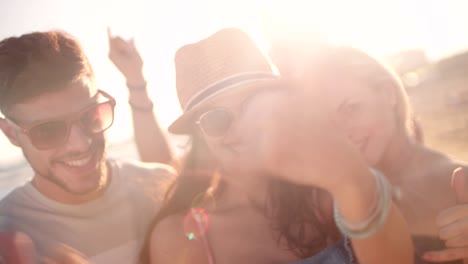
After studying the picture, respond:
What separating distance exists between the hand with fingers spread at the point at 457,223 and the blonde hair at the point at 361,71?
87cm

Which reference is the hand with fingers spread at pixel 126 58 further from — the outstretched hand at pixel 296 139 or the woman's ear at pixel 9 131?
the outstretched hand at pixel 296 139

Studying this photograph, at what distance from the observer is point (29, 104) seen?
8.46 ft

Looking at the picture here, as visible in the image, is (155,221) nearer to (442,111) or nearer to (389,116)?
(389,116)

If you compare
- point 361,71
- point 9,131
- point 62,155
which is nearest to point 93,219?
point 62,155

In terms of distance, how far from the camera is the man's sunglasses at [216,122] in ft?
5.16

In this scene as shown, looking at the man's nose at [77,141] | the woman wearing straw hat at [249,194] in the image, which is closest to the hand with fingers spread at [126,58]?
the man's nose at [77,141]

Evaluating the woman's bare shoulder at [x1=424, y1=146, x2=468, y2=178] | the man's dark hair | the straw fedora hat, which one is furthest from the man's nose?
the woman's bare shoulder at [x1=424, y1=146, x2=468, y2=178]

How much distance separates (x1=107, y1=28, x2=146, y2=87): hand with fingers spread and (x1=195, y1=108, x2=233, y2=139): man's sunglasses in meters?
1.95

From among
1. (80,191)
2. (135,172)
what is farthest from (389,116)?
(80,191)

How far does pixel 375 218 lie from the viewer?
98 cm

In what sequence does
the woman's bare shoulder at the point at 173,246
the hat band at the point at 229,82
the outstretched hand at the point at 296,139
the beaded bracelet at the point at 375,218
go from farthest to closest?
the woman's bare shoulder at the point at 173,246
the hat band at the point at 229,82
the beaded bracelet at the point at 375,218
the outstretched hand at the point at 296,139

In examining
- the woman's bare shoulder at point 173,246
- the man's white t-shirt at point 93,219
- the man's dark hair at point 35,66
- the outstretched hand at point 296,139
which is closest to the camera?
the outstretched hand at point 296,139

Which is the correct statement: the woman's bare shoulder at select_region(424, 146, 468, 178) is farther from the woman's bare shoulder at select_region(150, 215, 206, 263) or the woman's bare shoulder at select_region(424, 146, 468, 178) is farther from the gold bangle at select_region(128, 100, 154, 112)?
the gold bangle at select_region(128, 100, 154, 112)

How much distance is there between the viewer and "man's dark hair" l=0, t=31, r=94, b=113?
8.43 ft
